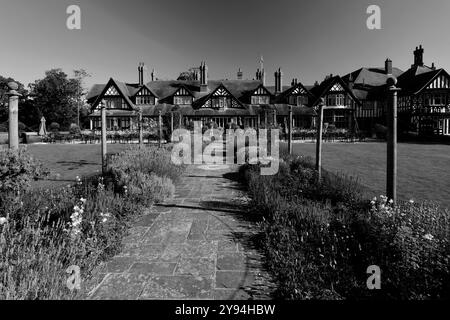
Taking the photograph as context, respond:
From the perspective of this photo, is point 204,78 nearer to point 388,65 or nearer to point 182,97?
point 182,97

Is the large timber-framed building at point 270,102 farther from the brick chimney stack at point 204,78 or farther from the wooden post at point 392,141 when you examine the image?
the wooden post at point 392,141

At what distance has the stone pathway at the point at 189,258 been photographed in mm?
3264

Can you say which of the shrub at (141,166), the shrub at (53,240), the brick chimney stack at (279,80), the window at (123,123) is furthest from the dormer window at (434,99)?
the shrub at (53,240)

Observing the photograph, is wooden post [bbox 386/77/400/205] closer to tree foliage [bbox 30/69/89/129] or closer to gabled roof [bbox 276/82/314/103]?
gabled roof [bbox 276/82/314/103]

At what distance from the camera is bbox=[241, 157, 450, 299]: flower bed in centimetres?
306

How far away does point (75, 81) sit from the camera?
54938 millimetres

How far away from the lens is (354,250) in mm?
3975

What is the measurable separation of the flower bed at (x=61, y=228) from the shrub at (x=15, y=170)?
0.06 feet

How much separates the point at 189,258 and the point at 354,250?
219 cm

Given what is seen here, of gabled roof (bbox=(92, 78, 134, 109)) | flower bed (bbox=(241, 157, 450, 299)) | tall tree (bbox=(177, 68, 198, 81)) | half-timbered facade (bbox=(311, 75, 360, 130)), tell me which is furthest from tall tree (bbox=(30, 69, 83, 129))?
flower bed (bbox=(241, 157, 450, 299))

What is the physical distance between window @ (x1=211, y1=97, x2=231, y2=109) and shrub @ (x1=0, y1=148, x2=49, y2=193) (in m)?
34.9

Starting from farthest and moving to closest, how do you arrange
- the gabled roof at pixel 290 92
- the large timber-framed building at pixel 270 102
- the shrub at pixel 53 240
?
the gabled roof at pixel 290 92 < the large timber-framed building at pixel 270 102 < the shrub at pixel 53 240

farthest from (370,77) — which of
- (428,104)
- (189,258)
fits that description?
(189,258)

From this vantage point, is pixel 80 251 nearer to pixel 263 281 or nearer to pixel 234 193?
pixel 263 281
